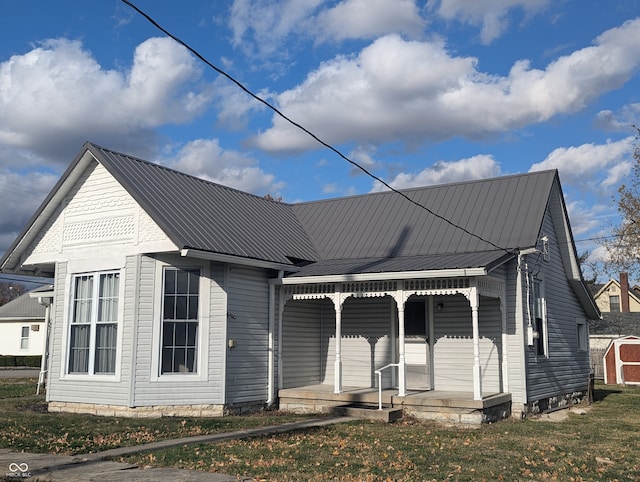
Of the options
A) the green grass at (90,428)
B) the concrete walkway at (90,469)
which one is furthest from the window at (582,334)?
the concrete walkway at (90,469)

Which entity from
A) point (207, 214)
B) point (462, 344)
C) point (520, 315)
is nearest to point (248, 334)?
point (207, 214)

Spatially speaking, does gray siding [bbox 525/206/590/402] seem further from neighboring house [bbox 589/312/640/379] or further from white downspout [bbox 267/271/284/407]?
neighboring house [bbox 589/312/640/379]

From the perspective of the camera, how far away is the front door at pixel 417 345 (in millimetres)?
15984

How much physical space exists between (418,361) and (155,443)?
25.3ft

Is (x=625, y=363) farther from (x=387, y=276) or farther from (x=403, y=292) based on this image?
(x=387, y=276)

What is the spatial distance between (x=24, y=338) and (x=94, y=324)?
32.9 m

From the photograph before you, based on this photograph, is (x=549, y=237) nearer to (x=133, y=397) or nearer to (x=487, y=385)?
(x=487, y=385)

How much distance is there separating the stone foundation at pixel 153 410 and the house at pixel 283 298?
3 centimetres

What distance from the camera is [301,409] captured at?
49.6 feet

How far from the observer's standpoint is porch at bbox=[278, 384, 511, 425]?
43.2 ft

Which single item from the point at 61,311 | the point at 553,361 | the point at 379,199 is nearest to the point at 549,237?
the point at 553,361

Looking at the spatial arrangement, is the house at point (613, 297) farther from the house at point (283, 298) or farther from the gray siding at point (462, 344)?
the gray siding at point (462, 344)

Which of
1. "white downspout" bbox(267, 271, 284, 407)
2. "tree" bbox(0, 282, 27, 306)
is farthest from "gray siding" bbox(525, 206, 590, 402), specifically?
"tree" bbox(0, 282, 27, 306)

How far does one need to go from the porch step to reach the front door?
2.09 meters
